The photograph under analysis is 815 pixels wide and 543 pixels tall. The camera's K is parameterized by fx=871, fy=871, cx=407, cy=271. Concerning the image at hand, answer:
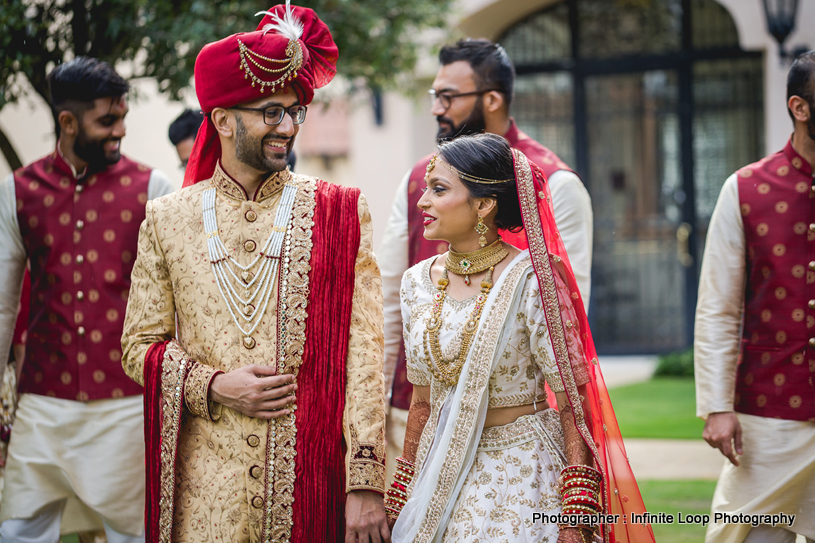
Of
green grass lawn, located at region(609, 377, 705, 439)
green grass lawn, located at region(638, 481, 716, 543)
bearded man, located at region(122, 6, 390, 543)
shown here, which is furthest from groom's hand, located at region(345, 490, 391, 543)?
green grass lawn, located at region(609, 377, 705, 439)

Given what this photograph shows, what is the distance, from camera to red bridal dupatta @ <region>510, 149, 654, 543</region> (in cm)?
254

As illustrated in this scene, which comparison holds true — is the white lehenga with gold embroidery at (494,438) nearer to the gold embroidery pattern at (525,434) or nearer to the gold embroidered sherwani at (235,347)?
the gold embroidery pattern at (525,434)

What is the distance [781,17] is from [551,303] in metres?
6.30

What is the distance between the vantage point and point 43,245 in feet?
12.2

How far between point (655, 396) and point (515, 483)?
20.8 feet

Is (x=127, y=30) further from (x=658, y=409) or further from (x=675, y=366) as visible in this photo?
(x=675, y=366)

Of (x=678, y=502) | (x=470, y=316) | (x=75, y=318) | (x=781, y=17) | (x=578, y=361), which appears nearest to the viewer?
(x=578, y=361)

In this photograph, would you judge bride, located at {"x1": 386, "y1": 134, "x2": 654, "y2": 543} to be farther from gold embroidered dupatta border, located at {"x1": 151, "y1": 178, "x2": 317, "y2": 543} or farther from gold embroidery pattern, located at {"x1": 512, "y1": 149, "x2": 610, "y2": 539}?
gold embroidered dupatta border, located at {"x1": 151, "y1": 178, "x2": 317, "y2": 543}

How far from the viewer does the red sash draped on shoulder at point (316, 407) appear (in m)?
2.68

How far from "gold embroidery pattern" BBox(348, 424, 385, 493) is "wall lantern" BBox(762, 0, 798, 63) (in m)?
6.61

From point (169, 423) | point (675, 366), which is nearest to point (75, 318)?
point (169, 423)

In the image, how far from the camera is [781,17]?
7.68 metres

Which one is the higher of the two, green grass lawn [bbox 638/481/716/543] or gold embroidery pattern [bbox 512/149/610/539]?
gold embroidery pattern [bbox 512/149/610/539]

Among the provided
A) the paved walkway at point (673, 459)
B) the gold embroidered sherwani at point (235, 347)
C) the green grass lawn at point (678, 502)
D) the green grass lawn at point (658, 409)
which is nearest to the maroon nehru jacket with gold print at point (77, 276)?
the gold embroidered sherwani at point (235, 347)
